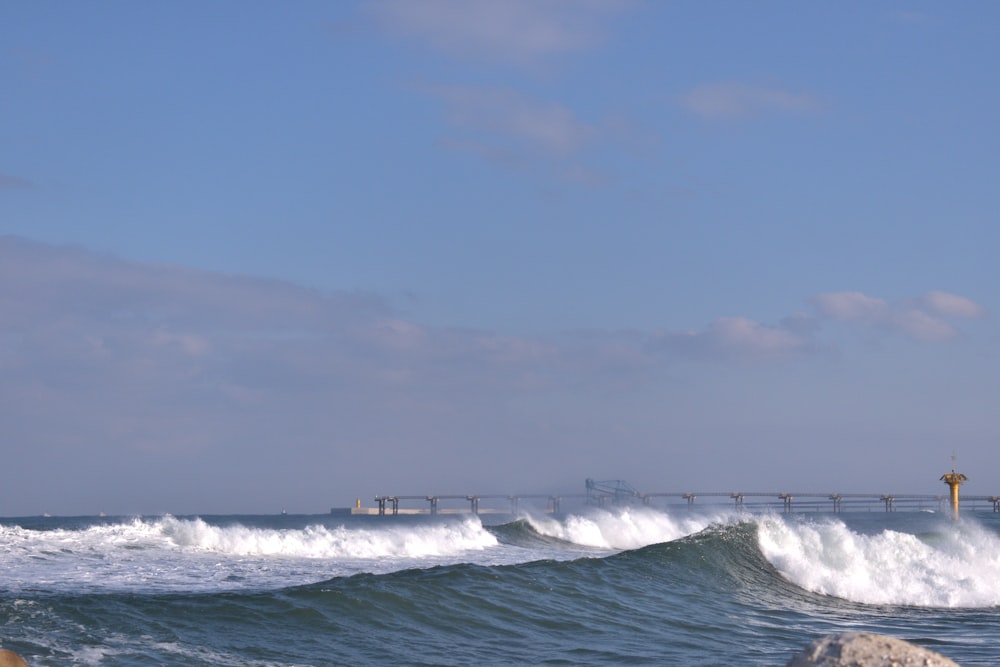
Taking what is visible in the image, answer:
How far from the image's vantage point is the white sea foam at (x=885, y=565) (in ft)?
77.5

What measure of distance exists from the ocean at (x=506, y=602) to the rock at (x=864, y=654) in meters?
7.66

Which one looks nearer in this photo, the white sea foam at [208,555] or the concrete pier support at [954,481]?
the white sea foam at [208,555]

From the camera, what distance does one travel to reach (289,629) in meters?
15.7

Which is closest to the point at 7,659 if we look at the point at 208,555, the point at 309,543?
the point at 208,555

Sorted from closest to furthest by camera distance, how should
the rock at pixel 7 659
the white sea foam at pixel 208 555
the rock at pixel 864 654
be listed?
1. the rock at pixel 864 654
2. the rock at pixel 7 659
3. the white sea foam at pixel 208 555

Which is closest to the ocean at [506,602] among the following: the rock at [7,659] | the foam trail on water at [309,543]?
the foam trail on water at [309,543]

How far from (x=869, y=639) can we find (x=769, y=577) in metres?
20.1

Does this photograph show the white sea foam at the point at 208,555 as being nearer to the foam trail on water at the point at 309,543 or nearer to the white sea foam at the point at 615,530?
the foam trail on water at the point at 309,543

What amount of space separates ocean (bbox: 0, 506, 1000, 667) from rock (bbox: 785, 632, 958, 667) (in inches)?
302

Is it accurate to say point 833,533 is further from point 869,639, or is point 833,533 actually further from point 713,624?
point 869,639

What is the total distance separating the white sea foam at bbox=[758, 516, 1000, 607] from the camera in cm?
2361

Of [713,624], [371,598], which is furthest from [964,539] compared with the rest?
[371,598]

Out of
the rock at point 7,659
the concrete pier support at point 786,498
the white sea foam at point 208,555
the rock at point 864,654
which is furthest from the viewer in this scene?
the concrete pier support at point 786,498

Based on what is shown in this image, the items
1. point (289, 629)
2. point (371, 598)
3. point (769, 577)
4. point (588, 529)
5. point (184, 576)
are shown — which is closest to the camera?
point (289, 629)
